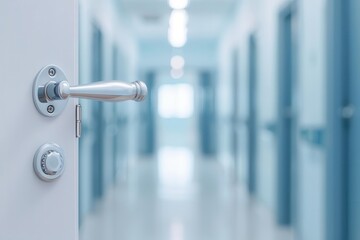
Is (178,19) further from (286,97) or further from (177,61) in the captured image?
(177,61)

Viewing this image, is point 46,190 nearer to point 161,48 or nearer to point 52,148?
point 52,148

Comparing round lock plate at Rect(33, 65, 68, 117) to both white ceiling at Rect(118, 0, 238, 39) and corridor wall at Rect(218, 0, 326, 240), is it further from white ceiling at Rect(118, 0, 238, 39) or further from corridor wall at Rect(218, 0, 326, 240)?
white ceiling at Rect(118, 0, 238, 39)

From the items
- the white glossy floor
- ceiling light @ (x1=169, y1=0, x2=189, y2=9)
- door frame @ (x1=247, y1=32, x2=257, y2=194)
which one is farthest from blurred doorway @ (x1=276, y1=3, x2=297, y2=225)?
ceiling light @ (x1=169, y1=0, x2=189, y2=9)

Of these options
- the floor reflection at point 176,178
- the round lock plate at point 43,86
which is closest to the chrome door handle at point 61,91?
the round lock plate at point 43,86

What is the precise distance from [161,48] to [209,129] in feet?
8.14

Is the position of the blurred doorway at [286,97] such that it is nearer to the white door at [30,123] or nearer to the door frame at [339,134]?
the door frame at [339,134]

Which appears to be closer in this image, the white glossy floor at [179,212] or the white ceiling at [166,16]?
the white glossy floor at [179,212]

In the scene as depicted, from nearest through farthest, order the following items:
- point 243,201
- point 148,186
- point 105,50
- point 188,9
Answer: point 243,201, point 105,50, point 148,186, point 188,9

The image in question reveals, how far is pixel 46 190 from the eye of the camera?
65cm

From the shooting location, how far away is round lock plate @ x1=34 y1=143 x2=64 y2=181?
639mm

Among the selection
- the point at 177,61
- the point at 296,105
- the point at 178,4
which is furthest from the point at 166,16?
the point at 177,61

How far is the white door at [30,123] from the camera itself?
623 millimetres

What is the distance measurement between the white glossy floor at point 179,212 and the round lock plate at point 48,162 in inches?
123

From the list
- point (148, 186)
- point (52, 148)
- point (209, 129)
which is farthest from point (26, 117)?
point (209, 129)
